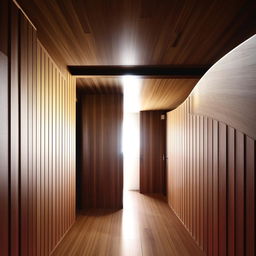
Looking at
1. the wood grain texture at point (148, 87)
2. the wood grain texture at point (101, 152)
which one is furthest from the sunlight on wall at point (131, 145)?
the wood grain texture at point (101, 152)

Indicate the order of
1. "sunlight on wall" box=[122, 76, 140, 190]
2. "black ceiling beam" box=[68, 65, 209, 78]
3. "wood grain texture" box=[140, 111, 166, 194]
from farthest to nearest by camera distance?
"sunlight on wall" box=[122, 76, 140, 190] < "wood grain texture" box=[140, 111, 166, 194] < "black ceiling beam" box=[68, 65, 209, 78]

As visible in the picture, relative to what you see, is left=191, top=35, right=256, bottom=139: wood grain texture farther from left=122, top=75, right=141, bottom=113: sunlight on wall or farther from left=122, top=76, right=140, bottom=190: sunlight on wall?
left=122, top=76, right=140, bottom=190: sunlight on wall

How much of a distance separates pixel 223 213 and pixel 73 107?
2.47m

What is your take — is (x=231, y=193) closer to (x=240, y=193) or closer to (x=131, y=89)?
(x=240, y=193)

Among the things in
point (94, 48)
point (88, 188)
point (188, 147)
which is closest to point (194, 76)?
point (188, 147)

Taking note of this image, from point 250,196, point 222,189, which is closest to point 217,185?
point 222,189

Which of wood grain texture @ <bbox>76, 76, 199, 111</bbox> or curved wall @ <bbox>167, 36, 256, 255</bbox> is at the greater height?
wood grain texture @ <bbox>76, 76, 199, 111</bbox>

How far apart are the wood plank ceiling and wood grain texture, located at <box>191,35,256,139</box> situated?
0.39 m

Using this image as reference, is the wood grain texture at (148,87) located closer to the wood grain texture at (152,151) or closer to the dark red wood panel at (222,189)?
the wood grain texture at (152,151)

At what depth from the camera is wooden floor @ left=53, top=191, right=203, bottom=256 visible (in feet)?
8.25

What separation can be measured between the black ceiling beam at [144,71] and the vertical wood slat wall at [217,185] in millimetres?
452

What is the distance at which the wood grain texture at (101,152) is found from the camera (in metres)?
4.23

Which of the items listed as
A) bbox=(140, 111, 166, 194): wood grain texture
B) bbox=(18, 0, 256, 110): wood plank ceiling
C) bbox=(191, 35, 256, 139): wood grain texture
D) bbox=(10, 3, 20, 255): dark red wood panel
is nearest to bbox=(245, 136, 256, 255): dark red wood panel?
bbox=(191, 35, 256, 139): wood grain texture

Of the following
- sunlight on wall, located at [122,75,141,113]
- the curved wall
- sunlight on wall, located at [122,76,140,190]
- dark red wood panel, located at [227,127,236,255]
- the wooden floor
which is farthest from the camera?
sunlight on wall, located at [122,76,140,190]
